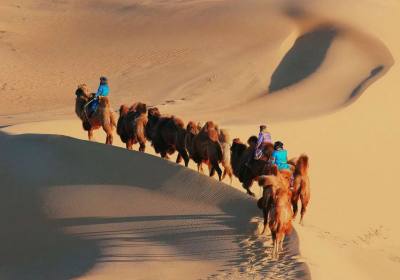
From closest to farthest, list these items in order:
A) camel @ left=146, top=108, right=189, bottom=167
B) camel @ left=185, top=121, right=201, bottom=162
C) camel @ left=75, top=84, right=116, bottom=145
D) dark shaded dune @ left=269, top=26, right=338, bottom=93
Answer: camel @ left=185, top=121, right=201, bottom=162 < camel @ left=146, top=108, right=189, bottom=167 < camel @ left=75, top=84, right=116, bottom=145 < dark shaded dune @ left=269, top=26, right=338, bottom=93

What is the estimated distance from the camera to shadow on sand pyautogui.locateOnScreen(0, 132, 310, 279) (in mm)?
14492

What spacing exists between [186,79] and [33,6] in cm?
1738

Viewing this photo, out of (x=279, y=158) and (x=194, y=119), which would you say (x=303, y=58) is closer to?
(x=194, y=119)

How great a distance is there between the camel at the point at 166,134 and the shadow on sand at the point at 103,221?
133 centimetres

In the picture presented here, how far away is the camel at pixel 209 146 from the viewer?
1862cm

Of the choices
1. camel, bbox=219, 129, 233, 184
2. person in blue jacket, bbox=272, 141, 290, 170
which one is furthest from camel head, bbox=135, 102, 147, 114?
person in blue jacket, bbox=272, 141, 290, 170

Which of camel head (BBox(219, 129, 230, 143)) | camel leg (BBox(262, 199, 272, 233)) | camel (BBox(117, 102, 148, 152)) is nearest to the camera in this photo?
camel leg (BBox(262, 199, 272, 233))

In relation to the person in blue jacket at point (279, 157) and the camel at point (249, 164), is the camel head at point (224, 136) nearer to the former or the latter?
the camel at point (249, 164)

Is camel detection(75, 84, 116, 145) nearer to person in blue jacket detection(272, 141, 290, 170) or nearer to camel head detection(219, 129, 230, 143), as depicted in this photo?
camel head detection(219, 129, 230, 143)

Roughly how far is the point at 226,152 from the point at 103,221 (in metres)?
3.48

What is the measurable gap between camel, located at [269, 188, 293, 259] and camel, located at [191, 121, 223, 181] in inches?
181

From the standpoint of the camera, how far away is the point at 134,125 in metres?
21.0

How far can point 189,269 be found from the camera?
1398 centimetres

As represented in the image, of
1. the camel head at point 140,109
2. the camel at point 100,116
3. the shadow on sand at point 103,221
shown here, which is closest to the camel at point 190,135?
the shadow on sand at point 103,221
